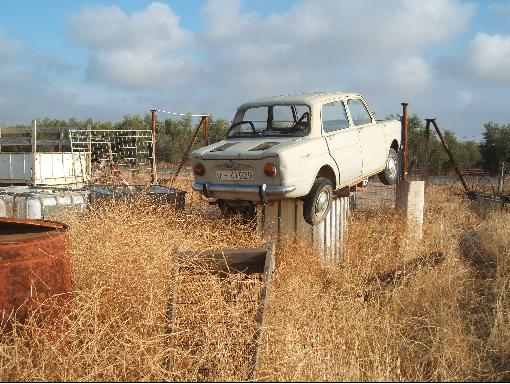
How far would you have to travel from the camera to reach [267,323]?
4.79 meters

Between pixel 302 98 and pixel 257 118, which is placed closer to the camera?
pixel 302 98

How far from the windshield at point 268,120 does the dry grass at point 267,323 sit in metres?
1.46

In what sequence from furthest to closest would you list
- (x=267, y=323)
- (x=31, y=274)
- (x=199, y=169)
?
(x=199, y=169)
(x=267, y=323)
(x=31, y=274)

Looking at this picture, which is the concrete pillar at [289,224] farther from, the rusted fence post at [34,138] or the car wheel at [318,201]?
the rusted fence post at [34,138]

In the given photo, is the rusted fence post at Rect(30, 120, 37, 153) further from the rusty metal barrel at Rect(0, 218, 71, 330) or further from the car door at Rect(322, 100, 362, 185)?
the rusty metal barrel at Rect(0, 218, 71, 330)

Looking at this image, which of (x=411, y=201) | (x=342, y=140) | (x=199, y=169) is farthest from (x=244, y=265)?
(x=411, y=201)

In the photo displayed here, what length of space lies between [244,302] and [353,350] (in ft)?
3.63

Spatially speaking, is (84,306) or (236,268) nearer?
(84,306)

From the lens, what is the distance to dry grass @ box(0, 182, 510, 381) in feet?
12.8

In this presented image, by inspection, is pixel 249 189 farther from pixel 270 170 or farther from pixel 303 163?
pixel 303 163

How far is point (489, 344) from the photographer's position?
496cm

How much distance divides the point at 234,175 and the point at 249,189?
1.03 ft

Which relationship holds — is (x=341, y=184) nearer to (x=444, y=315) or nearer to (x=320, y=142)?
(x=320, y=142)

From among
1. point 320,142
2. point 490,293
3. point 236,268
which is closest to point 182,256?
point 236,268
